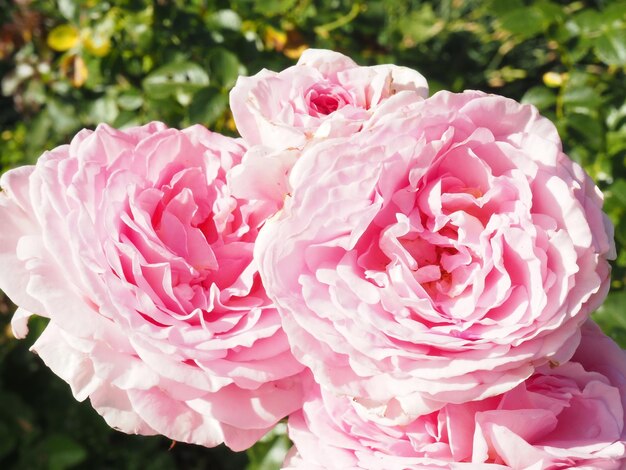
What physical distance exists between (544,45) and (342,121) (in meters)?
2.30

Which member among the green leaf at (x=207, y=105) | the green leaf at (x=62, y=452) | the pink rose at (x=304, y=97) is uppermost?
the pink rose at (x=304, y=97)

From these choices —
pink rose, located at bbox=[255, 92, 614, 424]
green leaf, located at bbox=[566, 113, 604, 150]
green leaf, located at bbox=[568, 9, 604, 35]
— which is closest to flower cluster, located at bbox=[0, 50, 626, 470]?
pink rose, located at bbox=[255, 92, 614, 424]

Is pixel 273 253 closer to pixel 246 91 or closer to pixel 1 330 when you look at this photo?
pixel 246 91

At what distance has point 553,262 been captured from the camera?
57 centimetres

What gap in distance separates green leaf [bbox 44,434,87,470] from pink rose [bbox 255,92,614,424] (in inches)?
43.5

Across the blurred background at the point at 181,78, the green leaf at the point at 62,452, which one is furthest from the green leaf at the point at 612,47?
the green leaf at the point at 62,452

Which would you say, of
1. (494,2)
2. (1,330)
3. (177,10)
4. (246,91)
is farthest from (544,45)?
(246,91)

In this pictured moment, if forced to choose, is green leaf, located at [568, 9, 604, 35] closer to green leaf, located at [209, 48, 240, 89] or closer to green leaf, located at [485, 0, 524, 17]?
green leaf, located at [485, 0, 524, 17]

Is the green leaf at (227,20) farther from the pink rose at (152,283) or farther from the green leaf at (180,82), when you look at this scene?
the pink rose at (152,283)

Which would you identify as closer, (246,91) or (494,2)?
(246,91)

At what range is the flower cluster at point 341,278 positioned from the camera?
568 mm

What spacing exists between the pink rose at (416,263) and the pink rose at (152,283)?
0.24ft

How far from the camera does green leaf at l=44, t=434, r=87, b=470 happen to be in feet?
4.94

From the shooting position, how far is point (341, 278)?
0.58 metres
